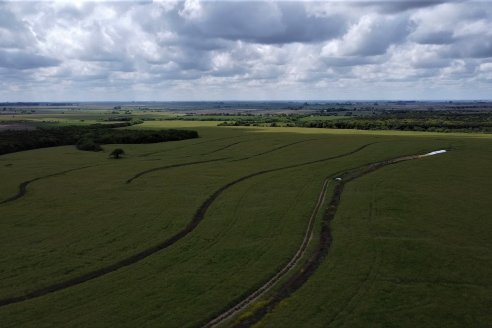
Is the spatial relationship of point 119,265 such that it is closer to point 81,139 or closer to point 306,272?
point 306,272

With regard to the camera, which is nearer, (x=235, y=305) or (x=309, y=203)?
(x=235, y=305)

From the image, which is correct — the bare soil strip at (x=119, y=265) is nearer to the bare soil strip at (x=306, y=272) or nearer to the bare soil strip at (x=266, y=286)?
the bare soil strip at (x=266, y=286)

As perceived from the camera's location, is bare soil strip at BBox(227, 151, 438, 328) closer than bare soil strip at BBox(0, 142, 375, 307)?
Yes

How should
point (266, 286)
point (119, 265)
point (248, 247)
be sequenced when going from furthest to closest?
point (248, 247), point (119, 265), point (266, 286)

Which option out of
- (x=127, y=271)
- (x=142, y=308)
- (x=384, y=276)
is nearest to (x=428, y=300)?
(x=384, y=276)

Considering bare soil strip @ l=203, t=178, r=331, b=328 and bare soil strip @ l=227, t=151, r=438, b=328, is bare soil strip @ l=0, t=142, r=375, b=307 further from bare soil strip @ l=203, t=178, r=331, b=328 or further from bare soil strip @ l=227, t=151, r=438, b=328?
bare soil strip @ l=227, t=151, r=438, b=328

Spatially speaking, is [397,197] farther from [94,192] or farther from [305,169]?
[94,192]

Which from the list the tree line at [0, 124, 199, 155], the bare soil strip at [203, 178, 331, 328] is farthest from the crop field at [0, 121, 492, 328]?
the tree line at [0, 124, 199, 155]

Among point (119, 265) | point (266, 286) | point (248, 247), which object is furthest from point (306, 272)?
point (119, 265)
